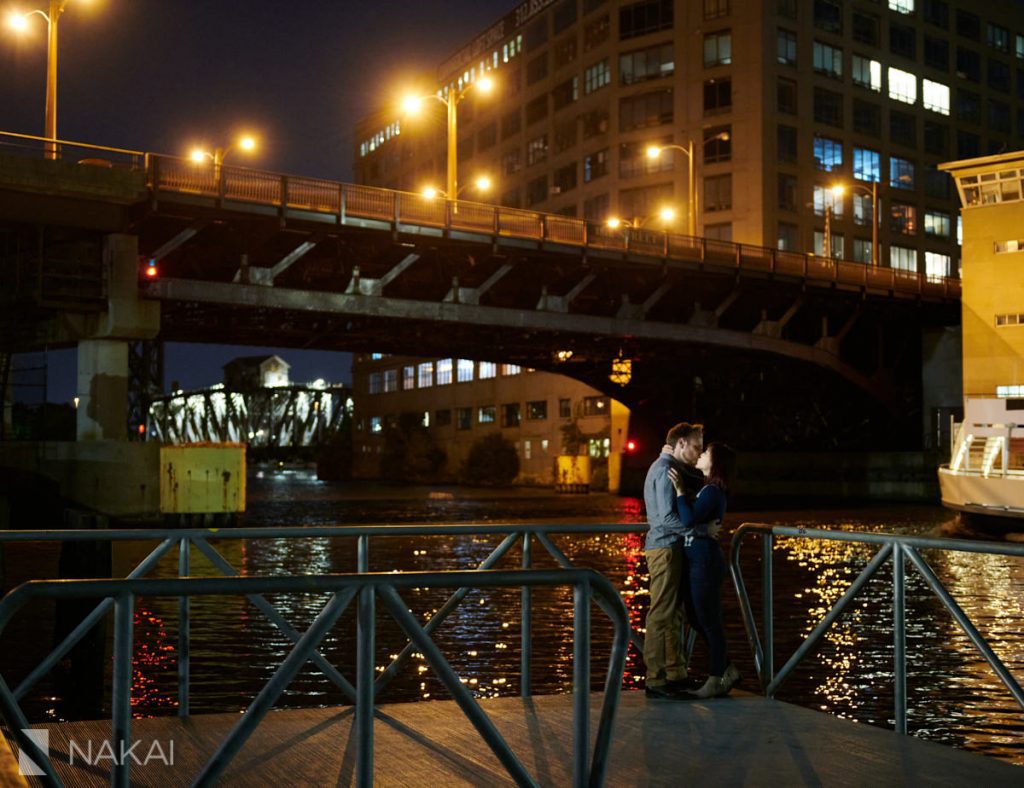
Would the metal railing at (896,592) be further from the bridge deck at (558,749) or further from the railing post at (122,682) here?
the railing post at (122,682)

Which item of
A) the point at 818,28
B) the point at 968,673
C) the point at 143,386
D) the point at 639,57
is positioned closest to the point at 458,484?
the point at 639,57

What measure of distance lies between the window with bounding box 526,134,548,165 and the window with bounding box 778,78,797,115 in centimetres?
2204

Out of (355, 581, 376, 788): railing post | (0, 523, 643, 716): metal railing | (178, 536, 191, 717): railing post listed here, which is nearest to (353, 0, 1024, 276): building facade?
(0, 523, 643, 716): metal railing

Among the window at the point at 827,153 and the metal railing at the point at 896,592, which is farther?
the window at the point at 827,153

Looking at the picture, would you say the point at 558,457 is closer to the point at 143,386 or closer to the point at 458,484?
the point at 458,484

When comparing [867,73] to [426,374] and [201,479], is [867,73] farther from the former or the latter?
[201,479]

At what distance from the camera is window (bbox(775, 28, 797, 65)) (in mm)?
86000

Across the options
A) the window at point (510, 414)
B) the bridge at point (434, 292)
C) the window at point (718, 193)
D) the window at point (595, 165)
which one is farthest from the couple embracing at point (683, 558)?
the window at point (595, 165)

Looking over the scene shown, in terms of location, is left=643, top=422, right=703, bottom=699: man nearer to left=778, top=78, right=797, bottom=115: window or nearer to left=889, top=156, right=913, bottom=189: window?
left=778, top=78, right=797, bottom=115: window

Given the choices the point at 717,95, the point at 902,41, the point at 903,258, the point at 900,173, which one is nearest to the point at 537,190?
the point at 717,95

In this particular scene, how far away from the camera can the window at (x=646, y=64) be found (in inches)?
3543

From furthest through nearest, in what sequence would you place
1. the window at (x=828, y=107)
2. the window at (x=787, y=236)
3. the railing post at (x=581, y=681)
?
the window at (x=828, y=107), the window at (x=787, y=236), the railing post at (x=581, y=681)

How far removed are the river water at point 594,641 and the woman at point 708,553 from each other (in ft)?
10.3

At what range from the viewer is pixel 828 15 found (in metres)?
90.1
